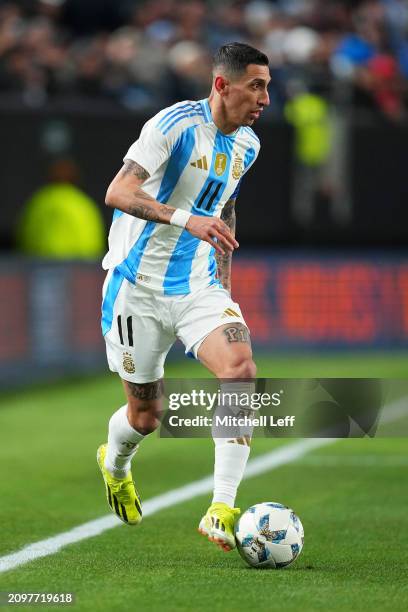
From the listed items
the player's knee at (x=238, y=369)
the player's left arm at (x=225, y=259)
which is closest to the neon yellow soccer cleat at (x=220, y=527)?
the player's knee at (x=238, y=369)

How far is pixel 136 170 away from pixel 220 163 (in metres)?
0.55

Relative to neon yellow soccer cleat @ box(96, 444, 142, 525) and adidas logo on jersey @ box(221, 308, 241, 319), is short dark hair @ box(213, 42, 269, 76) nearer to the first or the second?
adidas logo on jersey @ box(221, 308, 241, 319)

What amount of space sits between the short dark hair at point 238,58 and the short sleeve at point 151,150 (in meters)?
0.47

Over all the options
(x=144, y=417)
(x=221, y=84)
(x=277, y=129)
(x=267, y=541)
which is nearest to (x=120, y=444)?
(x=144, y=417)

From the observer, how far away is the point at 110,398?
48.1ft

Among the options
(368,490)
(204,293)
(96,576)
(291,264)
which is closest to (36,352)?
(291,264)

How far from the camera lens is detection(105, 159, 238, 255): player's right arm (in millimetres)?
6570

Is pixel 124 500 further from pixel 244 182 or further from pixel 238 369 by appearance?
pixel 244 182

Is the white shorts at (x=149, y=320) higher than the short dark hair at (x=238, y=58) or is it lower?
lower

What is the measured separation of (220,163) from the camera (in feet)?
24.2

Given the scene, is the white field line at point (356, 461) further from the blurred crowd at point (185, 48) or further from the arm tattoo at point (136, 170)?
the blurred crowd at point (185, 48)

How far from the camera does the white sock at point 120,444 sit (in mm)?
7746

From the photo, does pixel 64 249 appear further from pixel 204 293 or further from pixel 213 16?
pixel 204 293

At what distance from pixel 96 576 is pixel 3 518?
184 cm
